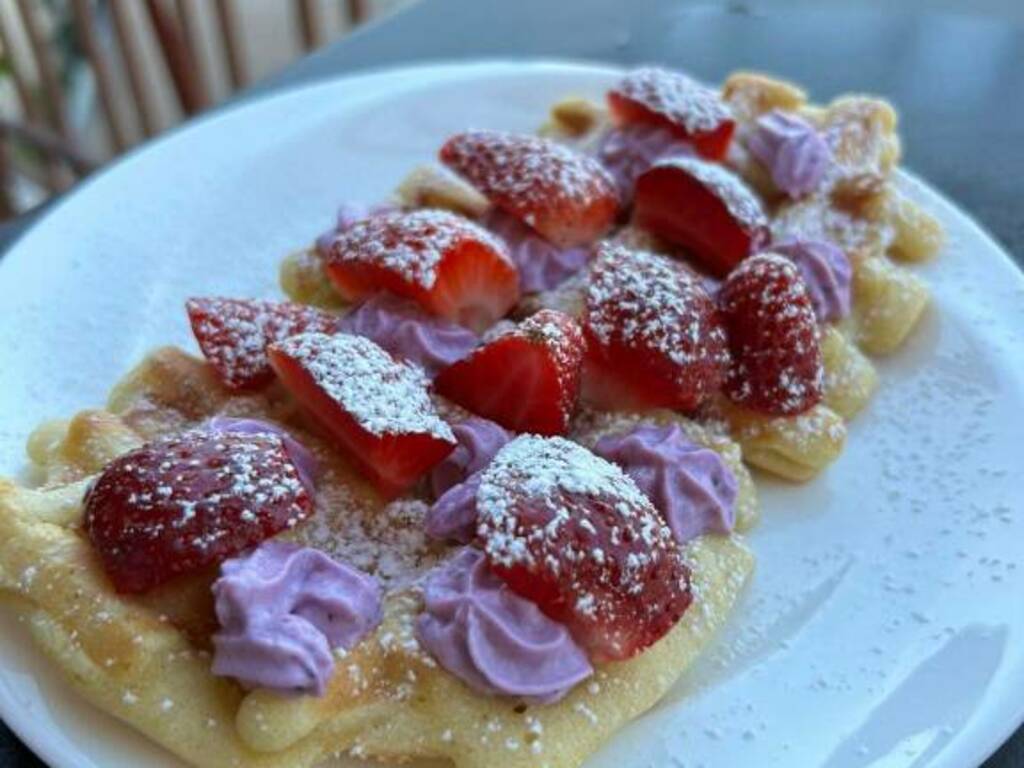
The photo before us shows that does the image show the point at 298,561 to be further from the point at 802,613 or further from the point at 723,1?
the point at 723,1

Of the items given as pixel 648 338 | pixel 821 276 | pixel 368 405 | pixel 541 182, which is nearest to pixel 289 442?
pixel 368 405

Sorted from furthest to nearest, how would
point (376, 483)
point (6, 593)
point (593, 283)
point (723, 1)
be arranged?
point (723, 1), point (593, 283), point (376, 483), point (6, 593)

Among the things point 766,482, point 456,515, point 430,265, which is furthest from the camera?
point 766,482

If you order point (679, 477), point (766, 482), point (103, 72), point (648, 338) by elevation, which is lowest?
point (103, 72)

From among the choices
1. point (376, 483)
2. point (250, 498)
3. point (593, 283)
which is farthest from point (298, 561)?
point (593, 283)

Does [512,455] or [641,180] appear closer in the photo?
[512,455]

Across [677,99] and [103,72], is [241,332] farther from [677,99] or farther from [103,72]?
[103,72]

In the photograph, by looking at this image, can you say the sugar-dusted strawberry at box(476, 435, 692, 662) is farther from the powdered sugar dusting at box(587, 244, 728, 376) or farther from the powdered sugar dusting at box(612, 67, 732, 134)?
the powdered sugar dusting at box(612, 67, 732, 134)
